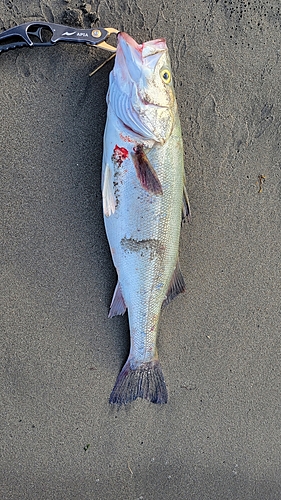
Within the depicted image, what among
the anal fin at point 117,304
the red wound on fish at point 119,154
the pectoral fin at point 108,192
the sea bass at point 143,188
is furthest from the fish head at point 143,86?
the anal fin at point 117,304

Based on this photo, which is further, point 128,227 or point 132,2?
point 132,2

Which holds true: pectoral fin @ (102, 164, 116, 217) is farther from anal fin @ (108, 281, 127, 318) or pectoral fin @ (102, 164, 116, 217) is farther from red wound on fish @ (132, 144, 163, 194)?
anal fin @ (108, 281, 127, 318)

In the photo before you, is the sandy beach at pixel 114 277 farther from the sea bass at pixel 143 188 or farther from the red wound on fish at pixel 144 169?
the red wound on fish at pixel 144 169

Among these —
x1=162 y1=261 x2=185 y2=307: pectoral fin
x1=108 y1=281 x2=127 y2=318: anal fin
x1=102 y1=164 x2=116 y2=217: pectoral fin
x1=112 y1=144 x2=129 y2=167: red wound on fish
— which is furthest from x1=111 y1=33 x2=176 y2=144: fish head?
x1=108 y1=281 x2=127 y2=318: anal fin

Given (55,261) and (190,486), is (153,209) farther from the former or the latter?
(190,486)

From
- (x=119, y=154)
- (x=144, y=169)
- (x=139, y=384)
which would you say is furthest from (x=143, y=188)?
(x=139, y=384)

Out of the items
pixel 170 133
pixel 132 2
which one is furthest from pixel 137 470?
Answer: pixel 132 2

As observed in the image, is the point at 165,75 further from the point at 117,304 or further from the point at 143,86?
the point at 117,304
